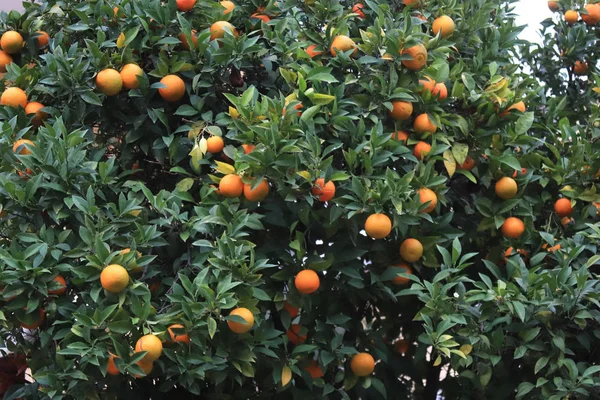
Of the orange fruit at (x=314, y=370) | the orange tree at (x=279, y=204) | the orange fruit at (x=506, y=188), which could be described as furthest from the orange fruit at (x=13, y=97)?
the orange fruit at (x=506, y=188)

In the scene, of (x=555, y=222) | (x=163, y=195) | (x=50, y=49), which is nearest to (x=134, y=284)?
(x=163, y=195)

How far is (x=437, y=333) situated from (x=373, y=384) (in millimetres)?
398

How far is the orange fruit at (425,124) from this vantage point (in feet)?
8.07

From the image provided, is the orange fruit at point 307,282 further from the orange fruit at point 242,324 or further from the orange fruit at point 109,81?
the orange fruit at point 109,81

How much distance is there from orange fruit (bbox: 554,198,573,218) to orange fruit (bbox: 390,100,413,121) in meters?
0.56

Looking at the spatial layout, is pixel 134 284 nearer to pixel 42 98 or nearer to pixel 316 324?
pixel 316 324

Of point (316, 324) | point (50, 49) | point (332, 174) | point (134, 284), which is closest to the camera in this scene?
point (134, 284)

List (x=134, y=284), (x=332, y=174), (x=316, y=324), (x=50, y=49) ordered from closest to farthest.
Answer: (x=134, y=284), (x=332, y=174), (x=316, y=324), (x=50, y=49)

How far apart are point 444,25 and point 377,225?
77 centimetres

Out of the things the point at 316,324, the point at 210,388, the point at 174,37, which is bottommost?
the point at 210,388

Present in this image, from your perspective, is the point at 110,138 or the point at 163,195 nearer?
the point at 163,195

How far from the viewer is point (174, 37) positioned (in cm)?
250

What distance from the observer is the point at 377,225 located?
2.20 metres

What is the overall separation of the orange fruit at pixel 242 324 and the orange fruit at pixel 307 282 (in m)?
0.21
